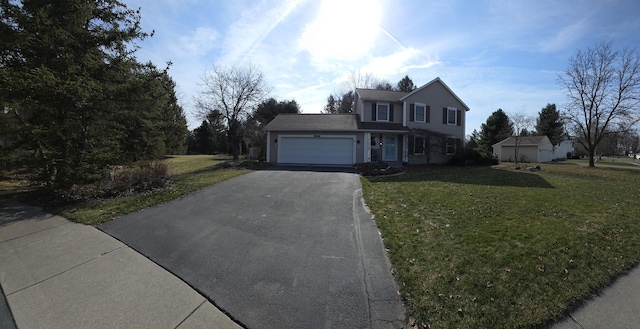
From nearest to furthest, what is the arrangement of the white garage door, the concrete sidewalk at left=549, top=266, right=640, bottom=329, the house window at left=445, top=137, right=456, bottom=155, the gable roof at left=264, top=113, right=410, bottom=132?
the concrete sidewalk at left=549, top=266, right=640, bottom=329
the white garage door
the gable roof at left=264, top=113, right=410, bottom=132
the house window at left=445, top=137, right=456, bottom=155

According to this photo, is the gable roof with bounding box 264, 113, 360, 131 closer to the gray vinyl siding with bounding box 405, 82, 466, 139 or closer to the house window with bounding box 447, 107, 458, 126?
the gray vinyl siding with bounding box 405, 82, 466, 139

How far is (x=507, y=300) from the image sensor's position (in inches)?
114

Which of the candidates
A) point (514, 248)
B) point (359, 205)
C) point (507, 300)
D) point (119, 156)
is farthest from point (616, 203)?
point (119, 156)

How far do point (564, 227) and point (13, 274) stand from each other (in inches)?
353

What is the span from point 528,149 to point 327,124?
29.2 meters

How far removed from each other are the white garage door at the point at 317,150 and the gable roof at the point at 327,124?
0.70m

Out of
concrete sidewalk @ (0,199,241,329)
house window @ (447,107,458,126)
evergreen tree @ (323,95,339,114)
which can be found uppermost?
evergreen tree @ (323,95,339,114)

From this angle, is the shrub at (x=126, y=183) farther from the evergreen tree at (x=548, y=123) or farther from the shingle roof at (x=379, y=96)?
the evergreen tree at (x=548, y=123)

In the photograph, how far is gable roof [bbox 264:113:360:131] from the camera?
60.8ft

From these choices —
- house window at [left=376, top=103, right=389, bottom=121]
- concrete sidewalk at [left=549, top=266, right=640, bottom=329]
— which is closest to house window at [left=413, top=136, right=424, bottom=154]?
house window at [left=376, top=103, right=389, bottom=121]

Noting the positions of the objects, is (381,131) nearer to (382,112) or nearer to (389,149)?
(389,149)

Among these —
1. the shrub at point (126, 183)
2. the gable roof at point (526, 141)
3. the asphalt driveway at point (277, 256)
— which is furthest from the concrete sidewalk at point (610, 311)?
the gable roof at point (526, 141)

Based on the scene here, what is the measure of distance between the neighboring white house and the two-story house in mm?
16648

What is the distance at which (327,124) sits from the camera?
63.2 feet
